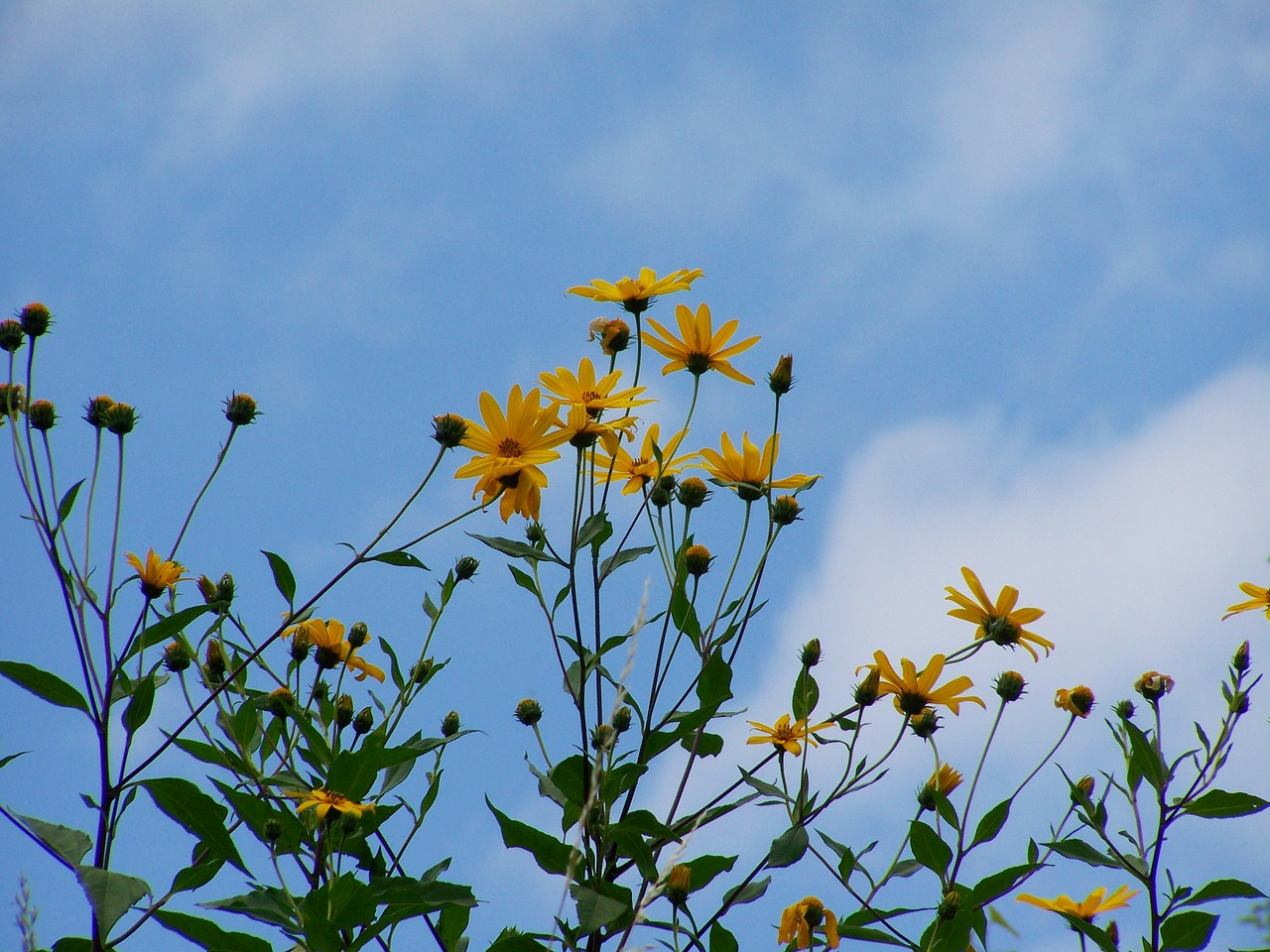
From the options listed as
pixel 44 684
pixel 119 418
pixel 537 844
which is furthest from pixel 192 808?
pixel 119 418

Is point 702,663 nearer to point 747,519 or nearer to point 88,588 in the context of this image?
point 747,519

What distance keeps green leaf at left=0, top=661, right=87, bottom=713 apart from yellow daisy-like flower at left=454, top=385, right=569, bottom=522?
85 centimetres

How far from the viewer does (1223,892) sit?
231 cm

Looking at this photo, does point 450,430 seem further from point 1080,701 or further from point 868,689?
point 1080,701

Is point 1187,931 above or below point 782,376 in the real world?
below

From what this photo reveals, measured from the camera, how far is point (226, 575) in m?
2.80

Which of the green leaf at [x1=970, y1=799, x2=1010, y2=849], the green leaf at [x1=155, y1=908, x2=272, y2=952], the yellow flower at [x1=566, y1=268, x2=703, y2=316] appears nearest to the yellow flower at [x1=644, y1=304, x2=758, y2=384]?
the yellow flower at [x1=566, y1=268, x2=703, y2=316]

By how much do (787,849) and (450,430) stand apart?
3.77 feet

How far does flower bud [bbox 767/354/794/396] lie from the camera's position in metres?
2.72

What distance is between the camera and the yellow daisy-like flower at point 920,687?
8.33 ft

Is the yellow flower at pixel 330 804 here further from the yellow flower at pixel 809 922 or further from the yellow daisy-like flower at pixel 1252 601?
the yellow daisy-like flower at pixel 1252 601

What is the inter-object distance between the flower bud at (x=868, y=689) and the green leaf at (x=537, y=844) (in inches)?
29.1

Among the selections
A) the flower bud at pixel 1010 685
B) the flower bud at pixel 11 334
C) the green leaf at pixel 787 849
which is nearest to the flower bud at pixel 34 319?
the flower bud at pixel 11 334

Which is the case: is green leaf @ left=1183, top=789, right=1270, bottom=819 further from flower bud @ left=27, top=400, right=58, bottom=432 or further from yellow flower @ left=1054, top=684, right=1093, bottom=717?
flower bud @ left=27, top=400, right=58, bottom=432
